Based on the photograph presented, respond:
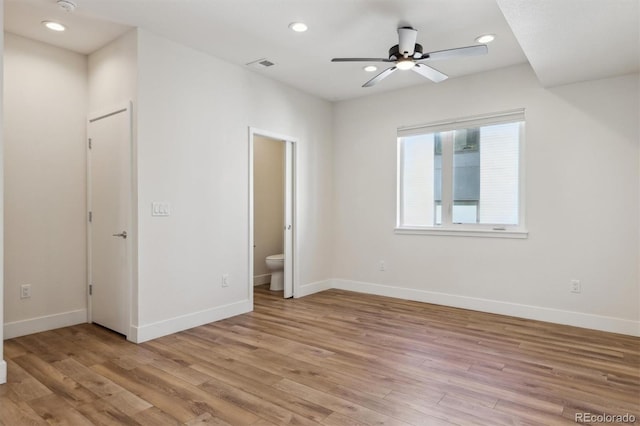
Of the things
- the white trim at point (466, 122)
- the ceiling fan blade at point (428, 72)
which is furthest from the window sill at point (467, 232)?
the ceiling fan blade at point (428, 72)

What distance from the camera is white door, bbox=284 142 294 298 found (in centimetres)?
502

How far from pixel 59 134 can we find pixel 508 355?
4.55 metres

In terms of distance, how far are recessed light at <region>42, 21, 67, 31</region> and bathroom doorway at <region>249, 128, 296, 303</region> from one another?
2466mm

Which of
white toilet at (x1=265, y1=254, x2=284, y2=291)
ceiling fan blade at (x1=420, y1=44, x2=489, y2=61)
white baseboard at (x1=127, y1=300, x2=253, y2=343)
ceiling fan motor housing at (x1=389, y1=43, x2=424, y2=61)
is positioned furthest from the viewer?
white toilet at (x1=265, y1=254, x2=284, y2=291)

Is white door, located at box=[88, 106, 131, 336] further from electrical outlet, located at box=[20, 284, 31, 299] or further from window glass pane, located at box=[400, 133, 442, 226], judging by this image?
window glass pane, located at box=[400, 133, 442, 226]

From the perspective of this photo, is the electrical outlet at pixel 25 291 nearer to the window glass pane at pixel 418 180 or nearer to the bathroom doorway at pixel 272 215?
the bathroom doorway at pixel 272 215

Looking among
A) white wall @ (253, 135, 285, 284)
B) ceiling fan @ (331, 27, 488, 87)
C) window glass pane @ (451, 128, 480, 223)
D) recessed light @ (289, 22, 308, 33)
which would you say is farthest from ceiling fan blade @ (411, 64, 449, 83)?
white wall @ (253, 135, 285, 284)

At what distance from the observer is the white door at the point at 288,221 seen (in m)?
5.02

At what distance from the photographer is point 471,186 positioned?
4.57 meters

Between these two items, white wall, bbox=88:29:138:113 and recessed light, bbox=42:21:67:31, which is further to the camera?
white wall, bbox=88:29:138:113

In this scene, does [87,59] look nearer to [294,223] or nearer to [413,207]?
[294,223]

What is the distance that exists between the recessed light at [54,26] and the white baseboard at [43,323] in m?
→ 2.64

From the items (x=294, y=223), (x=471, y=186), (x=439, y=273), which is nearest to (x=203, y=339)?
(x=294, y=223)

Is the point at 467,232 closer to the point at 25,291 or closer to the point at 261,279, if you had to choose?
the point at 261,279
